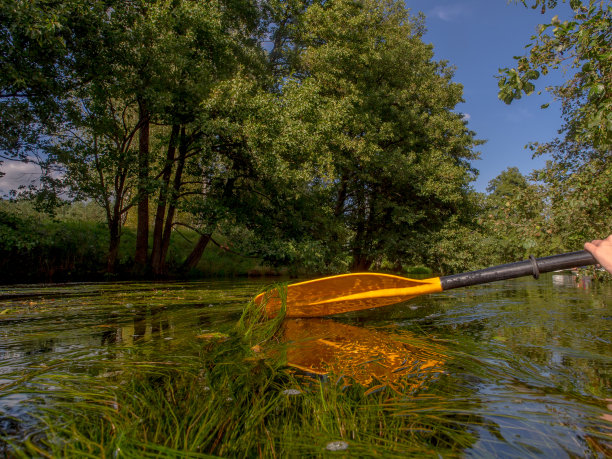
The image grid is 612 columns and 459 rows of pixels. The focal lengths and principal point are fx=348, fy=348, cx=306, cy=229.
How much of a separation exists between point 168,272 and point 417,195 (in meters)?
11.3

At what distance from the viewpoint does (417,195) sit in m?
16.2

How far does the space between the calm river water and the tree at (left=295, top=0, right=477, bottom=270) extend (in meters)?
10.3

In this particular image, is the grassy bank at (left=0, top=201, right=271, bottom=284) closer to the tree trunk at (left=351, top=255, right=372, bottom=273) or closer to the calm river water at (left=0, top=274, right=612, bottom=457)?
the calm river water at (left=0, top=274, right=612, bottom=457)

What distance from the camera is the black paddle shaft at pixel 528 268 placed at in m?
2.45

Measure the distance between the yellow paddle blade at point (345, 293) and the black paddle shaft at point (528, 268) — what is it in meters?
0.24

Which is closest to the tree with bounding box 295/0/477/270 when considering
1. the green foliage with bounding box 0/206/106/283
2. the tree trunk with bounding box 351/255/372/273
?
the tree trunk with bounding box 351/255/372/273

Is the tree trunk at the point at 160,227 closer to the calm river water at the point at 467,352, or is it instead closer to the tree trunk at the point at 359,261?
the calm river water at the point at 467,352

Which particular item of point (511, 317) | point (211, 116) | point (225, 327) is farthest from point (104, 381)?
point (211, 116)

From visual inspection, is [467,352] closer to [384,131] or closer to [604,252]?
[604,252]

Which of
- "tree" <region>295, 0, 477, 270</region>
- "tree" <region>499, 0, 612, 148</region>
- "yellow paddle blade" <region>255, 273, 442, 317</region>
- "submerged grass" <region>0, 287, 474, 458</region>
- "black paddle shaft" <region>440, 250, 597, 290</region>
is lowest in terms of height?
"submerged grass" <region>0, 287, 474, 458</region>

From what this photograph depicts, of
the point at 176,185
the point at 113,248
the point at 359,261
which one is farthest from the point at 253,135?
the point at 359,261

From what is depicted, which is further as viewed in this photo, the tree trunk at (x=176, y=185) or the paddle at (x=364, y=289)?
the tree trunk at (x=176, y=185)

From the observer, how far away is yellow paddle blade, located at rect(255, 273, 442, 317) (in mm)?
3449

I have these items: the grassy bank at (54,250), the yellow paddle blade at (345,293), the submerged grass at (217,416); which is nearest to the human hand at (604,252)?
the submerged grass at (217,416)
